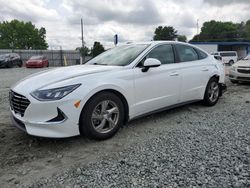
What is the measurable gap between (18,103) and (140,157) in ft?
6.06

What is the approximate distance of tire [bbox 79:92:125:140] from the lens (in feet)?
11.1

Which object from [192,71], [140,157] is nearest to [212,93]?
[192,71]

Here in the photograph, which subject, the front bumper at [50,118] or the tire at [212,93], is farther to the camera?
the tire at [212,93]

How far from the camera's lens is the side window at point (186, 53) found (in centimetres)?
489

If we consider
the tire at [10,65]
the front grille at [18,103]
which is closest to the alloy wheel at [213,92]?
the front grille at [18,103]

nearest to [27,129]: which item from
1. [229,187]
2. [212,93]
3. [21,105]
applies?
[21,105]

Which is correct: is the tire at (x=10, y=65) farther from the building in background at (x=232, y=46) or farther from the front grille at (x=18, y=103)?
the building in background at (x=232, y=46)

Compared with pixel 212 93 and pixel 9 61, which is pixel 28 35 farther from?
pixel 212 93

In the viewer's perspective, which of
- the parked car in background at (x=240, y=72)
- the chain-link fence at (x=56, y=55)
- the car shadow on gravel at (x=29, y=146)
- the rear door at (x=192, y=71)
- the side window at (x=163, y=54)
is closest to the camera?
the car shadow on gravel at (x=29, y=146)

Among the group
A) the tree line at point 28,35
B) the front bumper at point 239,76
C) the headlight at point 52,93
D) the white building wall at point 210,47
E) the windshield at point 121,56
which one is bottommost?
the front bumper at point 239,76

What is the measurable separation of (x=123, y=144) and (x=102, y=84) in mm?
921

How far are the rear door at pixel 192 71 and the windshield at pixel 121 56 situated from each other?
92 cm

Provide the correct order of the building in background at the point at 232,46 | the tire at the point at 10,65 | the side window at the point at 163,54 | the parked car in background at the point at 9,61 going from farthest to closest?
the building in background at the point at 232,46, the tire at the point at 10,65, the parked car in background at the point at 9,61, the side window at the point at 163,54

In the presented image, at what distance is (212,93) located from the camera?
18.5 ft
